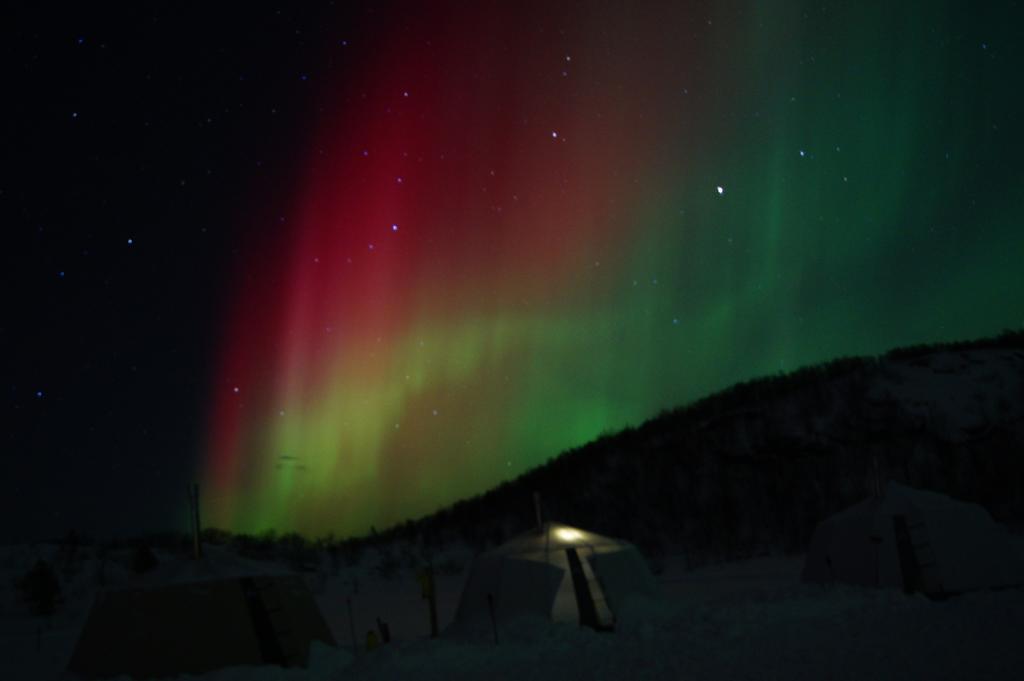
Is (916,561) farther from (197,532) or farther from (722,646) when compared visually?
(197,532)

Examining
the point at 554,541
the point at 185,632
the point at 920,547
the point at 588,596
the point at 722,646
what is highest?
the point at 554,541

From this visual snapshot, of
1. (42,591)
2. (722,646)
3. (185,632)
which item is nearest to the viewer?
(722,646)

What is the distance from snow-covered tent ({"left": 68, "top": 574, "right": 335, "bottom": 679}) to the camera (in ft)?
51.0

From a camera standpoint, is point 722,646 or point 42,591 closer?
point 722,646

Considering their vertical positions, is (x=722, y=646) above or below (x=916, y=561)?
below

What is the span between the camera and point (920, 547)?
20.4m

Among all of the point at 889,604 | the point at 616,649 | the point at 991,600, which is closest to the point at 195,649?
the point at 616,649

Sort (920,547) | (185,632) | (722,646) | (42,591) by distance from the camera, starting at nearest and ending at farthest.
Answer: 1. (722,646)
2. (185,632)
3. (920,547)
4. (42,591)

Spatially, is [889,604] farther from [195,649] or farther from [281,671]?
[195,649]

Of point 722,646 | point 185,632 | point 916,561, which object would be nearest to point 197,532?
point 185,632

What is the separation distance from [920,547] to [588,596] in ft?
26.9

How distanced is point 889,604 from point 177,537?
53976 millimetres

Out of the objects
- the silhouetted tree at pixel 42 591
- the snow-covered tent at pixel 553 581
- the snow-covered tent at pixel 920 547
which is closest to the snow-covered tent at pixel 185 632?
the snow-covered tent at pixel 553 581

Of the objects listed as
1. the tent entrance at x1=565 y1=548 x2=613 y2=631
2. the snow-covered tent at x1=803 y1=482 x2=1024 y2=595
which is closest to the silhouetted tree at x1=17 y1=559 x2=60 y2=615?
the tent entrance at x1=565 y1=548 x2=613 y2=631
